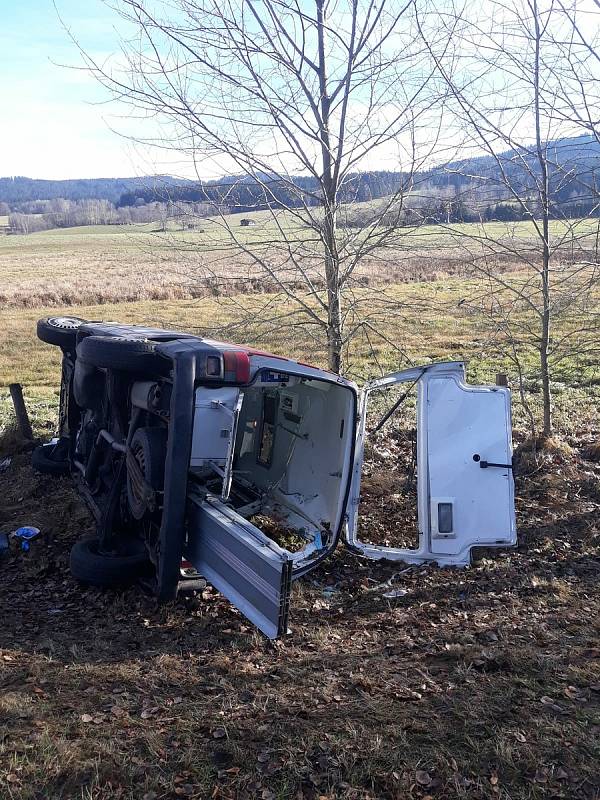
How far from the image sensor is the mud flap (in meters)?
3.90

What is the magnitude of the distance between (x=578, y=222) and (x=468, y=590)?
4943mm

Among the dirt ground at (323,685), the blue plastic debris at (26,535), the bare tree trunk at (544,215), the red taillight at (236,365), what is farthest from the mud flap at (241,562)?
the bare tree trunk at (544,215)

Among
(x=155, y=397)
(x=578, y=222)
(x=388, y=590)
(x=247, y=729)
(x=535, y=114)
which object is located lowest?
(x=388, y=590)

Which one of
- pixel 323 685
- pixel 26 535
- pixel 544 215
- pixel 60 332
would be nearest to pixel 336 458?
pixel 323 685

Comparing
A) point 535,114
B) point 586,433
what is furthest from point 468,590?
point 535,114

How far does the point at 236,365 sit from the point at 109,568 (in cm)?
176

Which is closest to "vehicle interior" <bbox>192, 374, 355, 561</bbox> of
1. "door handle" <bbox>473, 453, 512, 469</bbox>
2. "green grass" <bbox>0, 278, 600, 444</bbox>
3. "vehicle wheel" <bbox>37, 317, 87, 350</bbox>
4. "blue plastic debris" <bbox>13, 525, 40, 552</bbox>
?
"door handle" <bbox>473, 453, 512, 469</bbox>

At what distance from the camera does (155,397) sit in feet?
16.8

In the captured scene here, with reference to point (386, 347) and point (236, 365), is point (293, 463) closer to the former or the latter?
point (236, 365)

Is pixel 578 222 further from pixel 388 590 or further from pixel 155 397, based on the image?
pixel 155 397

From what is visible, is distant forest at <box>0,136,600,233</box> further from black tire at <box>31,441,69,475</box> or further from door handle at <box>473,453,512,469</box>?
door handle at <box>473,453,512,469</box>

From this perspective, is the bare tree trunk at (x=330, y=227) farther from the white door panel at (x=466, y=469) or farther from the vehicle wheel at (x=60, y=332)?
the vehicle wheel at (x=60, y=332)

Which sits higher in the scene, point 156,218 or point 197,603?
point 156,218

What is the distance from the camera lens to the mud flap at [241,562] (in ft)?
12.8
